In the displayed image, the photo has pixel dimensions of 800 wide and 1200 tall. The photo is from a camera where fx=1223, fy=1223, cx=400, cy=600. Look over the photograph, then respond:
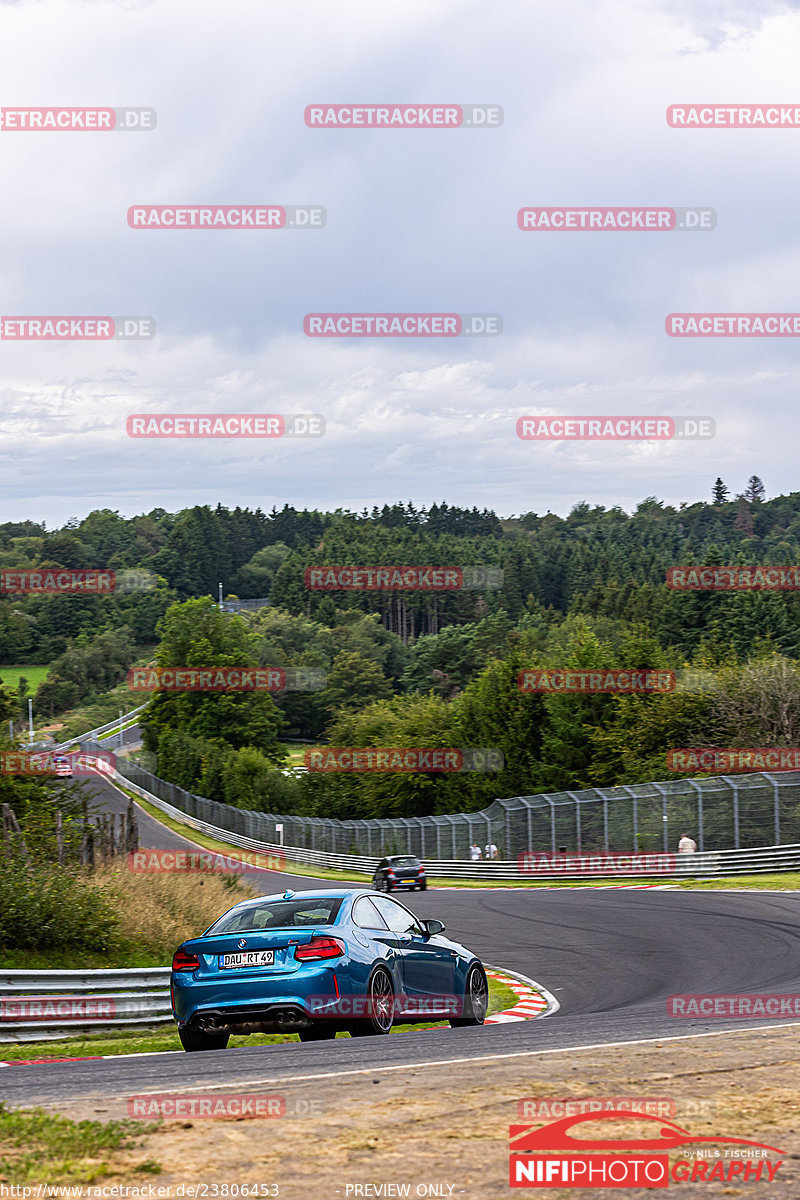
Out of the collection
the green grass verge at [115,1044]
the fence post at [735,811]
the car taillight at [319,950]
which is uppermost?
the car taillight at [319,950]

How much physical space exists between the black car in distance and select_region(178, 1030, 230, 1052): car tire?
28.7 meters

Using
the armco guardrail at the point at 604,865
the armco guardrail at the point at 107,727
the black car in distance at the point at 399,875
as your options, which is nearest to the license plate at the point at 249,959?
the armco guardrail at the point at 604,865

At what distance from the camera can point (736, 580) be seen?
95.6m

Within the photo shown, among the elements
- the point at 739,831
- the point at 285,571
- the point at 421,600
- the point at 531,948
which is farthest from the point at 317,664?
the point at 531,948

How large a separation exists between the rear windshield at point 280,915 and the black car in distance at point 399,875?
93.4 ft

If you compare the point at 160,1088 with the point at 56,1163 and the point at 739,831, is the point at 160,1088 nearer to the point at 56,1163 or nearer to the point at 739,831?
the point at 56,1163

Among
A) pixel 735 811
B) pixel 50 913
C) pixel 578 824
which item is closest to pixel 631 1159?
pixel 50 913

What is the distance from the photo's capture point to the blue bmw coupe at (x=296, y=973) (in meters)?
9.62

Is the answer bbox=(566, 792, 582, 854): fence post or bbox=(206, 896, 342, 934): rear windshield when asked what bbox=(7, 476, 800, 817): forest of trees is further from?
bbox=(206, 896, 342, 934): rear windshield

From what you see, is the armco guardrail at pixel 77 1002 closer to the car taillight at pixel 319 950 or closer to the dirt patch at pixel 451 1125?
the car taillight at pixel 319 950

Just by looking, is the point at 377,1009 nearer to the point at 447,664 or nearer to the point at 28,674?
the point at 447,664

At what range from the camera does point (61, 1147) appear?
5.27 metres

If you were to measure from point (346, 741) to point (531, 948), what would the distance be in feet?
238

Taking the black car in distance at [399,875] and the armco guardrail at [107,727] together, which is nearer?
the black car in distance at [399,875]
